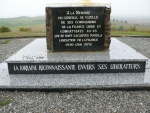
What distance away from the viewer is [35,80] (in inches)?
290

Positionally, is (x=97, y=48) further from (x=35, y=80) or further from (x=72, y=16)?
(x=35, y=80)

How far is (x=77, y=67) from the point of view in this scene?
309 inches

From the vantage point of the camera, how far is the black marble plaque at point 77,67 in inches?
307

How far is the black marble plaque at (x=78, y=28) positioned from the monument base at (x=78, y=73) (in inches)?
14.3

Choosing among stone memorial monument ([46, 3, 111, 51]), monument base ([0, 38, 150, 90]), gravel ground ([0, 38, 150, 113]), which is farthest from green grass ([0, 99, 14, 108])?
stone memorial monument ([46, 3, 111, 51])

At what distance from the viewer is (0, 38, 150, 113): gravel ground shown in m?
5.80

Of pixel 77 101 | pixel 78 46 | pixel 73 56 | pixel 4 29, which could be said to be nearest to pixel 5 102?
pixel 77 101

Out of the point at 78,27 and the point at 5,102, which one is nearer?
the point at 5,102

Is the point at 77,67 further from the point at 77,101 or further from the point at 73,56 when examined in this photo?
the point at 77,101

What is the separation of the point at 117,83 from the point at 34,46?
416 cm

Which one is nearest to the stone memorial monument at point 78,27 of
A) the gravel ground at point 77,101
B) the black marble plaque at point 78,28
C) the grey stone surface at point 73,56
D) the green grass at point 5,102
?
the black marble plaque at point 78,28

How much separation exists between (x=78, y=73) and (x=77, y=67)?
20 centimetres

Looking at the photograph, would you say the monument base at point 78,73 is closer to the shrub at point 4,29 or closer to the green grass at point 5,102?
the green grass at point 5,102

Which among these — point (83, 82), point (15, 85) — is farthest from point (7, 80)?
point (83, 82)
